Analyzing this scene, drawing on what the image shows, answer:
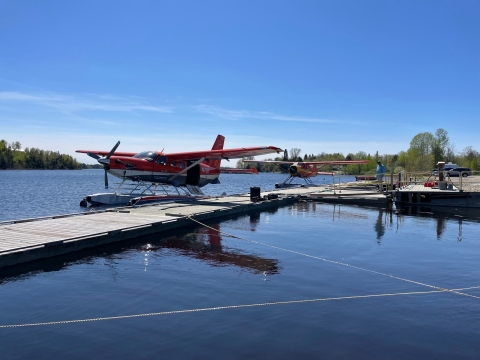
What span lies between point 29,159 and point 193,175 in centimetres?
13176

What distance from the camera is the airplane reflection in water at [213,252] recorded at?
805 cm

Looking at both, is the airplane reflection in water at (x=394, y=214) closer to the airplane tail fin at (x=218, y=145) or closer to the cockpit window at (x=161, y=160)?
the airplane tail fin at (x=218, y=145)

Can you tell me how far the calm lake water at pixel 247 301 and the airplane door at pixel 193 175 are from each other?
32.3ft

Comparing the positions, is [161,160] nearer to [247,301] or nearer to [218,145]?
[218,145]

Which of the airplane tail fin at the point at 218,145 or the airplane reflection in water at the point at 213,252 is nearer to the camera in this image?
the airplane reflection in water at the point at 213,252

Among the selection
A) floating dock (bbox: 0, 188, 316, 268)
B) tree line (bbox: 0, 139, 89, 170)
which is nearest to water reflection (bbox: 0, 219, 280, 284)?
floating dock (bbox: 0, 188, 316, 268)

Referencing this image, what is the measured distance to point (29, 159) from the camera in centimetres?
13325

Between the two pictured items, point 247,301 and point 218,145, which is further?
point 218,145

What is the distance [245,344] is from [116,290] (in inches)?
105

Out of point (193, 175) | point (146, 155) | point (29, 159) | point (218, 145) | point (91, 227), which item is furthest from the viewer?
point (29, 159)

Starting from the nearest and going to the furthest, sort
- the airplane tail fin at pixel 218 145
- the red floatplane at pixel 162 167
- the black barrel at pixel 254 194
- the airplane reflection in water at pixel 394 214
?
the airplane reflection in water at pixel 394 214 < the red floatplane at pixel 162 167 < the black barrel at pixel 254 194 < the airplane tail fin at pixel 218 145

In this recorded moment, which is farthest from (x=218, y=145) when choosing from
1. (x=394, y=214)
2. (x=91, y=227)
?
(x=91, y=227)

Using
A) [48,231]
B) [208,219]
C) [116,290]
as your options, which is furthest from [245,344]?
[208,219]

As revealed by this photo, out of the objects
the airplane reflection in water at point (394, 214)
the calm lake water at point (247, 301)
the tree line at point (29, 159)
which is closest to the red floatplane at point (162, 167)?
the airplane reflection in water at point (394, 214)
